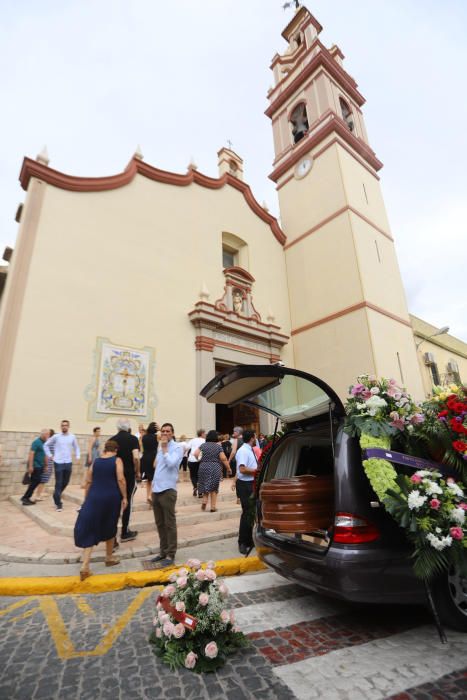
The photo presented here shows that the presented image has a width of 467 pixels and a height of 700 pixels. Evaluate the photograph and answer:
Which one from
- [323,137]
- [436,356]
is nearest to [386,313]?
[436,356]

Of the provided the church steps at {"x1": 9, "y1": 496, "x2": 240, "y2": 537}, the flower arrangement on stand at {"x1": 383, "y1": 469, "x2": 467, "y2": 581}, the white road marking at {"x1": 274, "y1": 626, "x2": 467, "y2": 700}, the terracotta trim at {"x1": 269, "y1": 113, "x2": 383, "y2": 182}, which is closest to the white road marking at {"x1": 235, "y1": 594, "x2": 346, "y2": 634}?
the white road marking at {"x1": 274, "y1": 626, "x2": 467, "y2": 700}

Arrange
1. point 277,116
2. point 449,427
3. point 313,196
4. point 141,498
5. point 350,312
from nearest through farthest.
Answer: point 449,427, point 141,498, point 350,312, point 313,196, point 277,116

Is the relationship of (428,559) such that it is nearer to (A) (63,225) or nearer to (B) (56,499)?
(B) (56,499)

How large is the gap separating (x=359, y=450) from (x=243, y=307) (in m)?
12.6

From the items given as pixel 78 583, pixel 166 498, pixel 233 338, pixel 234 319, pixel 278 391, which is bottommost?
pixel 78 583

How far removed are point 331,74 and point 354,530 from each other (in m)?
22.6

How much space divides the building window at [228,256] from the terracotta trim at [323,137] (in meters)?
6.08

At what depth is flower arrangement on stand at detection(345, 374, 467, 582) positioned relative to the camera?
99.7 inches

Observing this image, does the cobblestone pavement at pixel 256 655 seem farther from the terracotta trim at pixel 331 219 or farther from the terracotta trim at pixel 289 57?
the terracotta trim at pixel 289 57

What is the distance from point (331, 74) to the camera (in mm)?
18281

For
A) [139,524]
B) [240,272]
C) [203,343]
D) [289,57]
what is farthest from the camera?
[289,57]

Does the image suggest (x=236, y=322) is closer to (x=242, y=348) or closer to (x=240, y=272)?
(x=242, y=348)

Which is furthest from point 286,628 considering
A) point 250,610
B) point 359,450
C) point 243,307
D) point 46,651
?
point 243,307

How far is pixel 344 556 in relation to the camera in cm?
253
